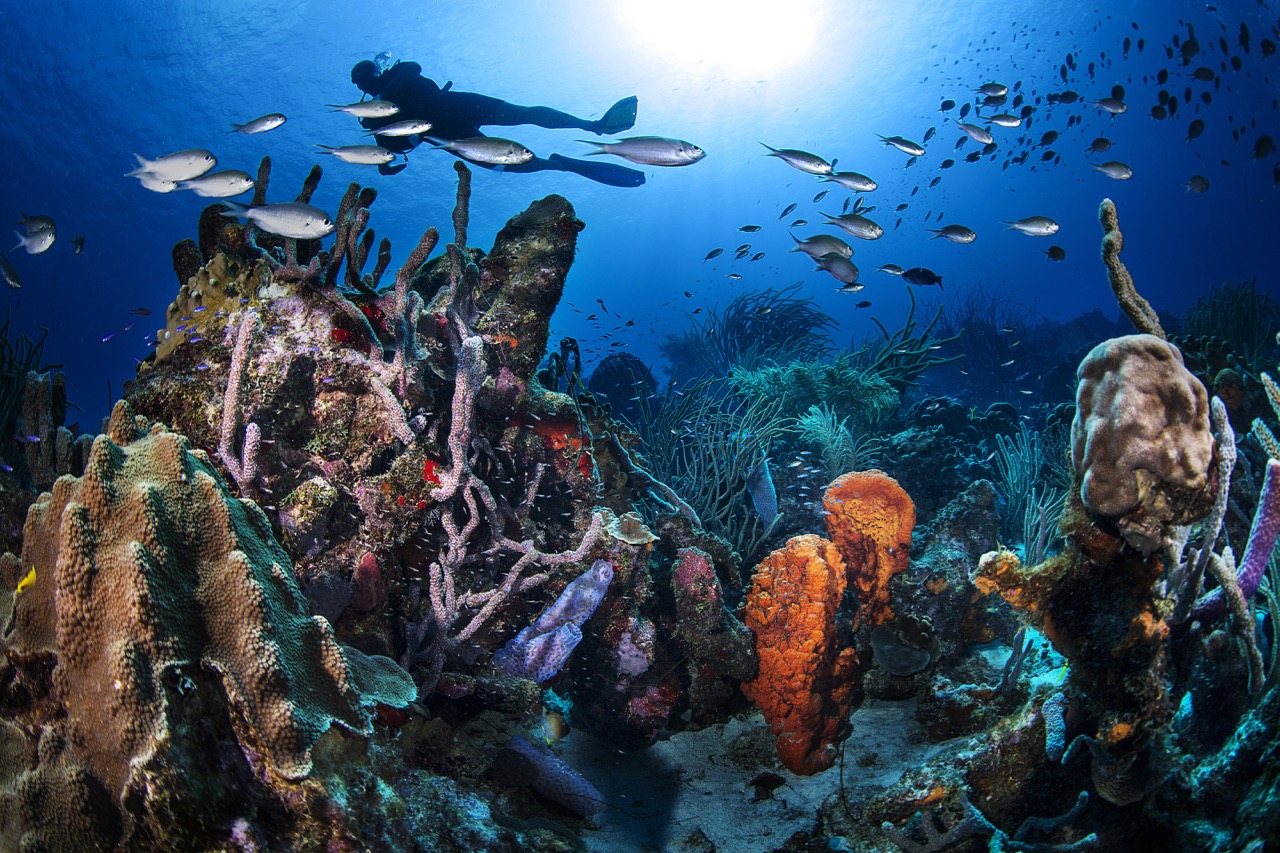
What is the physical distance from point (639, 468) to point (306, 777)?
3.17 metres

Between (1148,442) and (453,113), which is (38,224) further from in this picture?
(1148,442)

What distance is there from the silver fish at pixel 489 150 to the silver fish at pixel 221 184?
156cm

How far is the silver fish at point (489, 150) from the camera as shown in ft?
15.0

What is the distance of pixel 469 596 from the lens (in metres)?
2.89

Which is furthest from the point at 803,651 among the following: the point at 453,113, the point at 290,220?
the point at 453,113

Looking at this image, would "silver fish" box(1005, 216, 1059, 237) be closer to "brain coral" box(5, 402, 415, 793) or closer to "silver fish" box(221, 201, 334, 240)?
"silver fish" box(221, 201, 334, 240)

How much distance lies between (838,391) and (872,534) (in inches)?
187

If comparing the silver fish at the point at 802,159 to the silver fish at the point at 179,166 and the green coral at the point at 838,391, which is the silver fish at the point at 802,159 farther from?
the silver fish at the point at 179,166

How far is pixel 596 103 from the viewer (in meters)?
41.2

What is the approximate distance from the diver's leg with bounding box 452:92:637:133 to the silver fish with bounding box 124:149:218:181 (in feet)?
15.1

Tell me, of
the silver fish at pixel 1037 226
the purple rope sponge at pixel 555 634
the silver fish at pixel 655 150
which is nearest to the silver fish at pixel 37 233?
the silver fish at pixel 655 150

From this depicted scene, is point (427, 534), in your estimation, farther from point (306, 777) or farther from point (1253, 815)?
point (1253, 815)

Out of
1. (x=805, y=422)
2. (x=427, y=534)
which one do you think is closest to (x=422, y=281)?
(x=427, y=534)

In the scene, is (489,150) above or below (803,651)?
above
